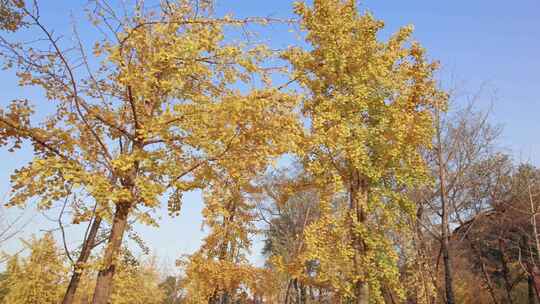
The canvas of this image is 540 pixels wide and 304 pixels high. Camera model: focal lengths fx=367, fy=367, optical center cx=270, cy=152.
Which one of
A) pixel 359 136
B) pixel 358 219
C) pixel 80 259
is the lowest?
pixel 80 259

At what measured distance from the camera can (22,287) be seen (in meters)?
14.2

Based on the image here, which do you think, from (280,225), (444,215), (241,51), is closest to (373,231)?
(444,215)

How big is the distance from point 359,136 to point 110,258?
19.8 feet

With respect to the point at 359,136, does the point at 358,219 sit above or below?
below

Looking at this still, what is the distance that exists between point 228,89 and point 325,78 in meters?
4.94

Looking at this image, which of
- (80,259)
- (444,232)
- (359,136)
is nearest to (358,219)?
(359,136)

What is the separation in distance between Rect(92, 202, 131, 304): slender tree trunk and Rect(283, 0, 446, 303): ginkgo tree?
442 centimetres

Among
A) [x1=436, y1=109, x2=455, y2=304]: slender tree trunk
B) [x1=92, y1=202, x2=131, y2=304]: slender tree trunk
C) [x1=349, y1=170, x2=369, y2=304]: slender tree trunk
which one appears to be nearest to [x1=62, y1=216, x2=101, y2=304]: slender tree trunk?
[x1=92, y1=202, x2=131, y2=304]: slender tree trunk

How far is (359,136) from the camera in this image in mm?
8805

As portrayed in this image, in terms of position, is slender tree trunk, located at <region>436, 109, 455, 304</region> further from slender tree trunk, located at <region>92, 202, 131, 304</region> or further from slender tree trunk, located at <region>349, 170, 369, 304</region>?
slender tree trunk, located at <region>92, 202, 131, 304</region>

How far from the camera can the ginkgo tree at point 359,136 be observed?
8453mm

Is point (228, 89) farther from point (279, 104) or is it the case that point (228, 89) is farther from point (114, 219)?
point (114, 219)

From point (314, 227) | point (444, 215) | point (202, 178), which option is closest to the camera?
point (202, 178)

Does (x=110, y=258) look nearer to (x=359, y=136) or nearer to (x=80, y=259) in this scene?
(x=80, y=259)
